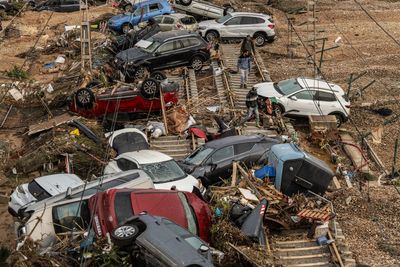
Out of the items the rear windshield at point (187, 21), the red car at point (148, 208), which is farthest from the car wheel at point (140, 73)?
the red car at point (148, 208)

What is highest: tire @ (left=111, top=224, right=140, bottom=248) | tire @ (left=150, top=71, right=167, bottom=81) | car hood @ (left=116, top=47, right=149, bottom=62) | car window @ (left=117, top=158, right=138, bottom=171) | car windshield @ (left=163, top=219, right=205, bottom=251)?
tire @ (left=111, top=224, right=140, bottom=248)

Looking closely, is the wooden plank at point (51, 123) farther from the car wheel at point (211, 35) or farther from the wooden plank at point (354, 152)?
the car wheel at point (211, 35)

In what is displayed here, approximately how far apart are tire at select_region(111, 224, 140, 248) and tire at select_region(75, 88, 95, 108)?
33.2 feet

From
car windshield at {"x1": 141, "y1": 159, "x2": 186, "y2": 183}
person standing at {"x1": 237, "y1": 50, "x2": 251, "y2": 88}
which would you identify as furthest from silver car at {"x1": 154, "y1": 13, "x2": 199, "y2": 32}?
car windshield at {"x1": 141, "y1": 159, "x2": 186, "y2": 183}

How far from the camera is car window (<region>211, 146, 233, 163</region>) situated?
1567 cm

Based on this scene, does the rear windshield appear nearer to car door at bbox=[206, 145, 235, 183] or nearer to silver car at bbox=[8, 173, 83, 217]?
car door at bbox=[206, 145, 235, 183]

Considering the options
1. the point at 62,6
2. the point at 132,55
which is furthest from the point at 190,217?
the point at 62,6

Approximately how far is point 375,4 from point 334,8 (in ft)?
10.3

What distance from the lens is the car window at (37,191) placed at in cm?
1319

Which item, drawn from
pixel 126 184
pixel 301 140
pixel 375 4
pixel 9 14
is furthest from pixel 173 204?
pixel 375 4

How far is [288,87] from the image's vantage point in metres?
21.4

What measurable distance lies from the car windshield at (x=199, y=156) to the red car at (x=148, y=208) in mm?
3676

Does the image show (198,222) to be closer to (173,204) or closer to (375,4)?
(173,204)

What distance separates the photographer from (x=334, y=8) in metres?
39.2
